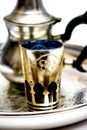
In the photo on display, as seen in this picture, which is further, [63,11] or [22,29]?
[63,11]

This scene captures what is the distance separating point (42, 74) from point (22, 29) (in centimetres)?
8

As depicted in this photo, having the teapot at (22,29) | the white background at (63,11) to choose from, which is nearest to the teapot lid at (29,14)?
the teapot at (22,29)

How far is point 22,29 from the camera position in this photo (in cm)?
45

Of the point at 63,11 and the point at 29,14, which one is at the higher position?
the point at 29,14

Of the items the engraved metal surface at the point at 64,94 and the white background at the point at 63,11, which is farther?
the white background at the point at 63,11

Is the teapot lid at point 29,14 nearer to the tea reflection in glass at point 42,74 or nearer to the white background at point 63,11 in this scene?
the tea reflection in glass at point 42,74

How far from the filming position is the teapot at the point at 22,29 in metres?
0.44

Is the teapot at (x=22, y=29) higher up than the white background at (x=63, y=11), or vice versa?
the teapot at (x=22, y=29)

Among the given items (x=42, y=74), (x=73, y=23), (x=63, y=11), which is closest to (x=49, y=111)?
(x=42, y=74)

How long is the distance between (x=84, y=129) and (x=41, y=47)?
0.12 meters

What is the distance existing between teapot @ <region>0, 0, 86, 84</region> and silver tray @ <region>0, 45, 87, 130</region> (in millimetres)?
28

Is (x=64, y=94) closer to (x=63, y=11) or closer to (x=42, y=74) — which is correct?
(x=42, y=74)

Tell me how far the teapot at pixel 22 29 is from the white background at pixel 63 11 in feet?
0.91

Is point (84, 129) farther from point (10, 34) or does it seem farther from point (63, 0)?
point (63, 0)
